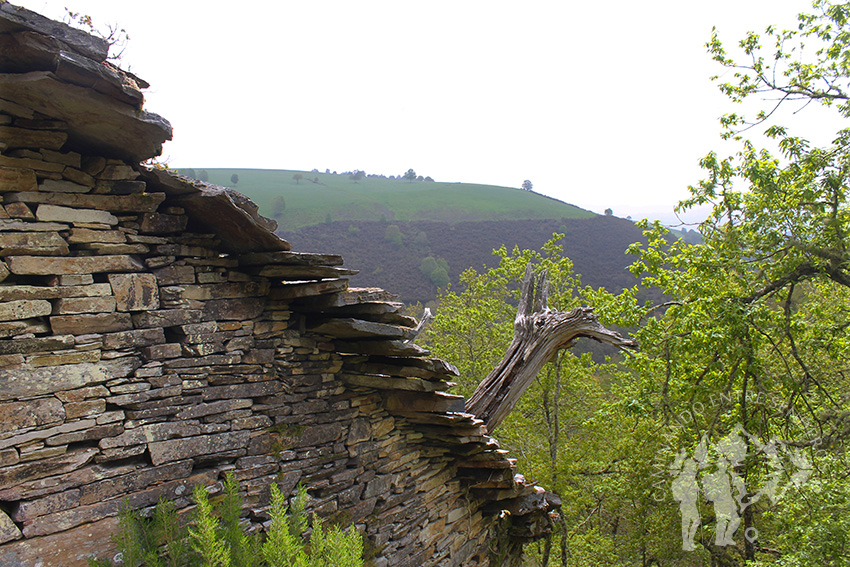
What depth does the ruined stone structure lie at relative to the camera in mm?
2924

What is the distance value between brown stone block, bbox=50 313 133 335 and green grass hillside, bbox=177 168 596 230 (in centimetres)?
4656

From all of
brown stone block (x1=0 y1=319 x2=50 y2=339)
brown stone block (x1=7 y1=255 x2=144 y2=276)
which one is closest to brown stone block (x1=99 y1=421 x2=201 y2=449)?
brown stone block (x1=0 y1=319 x2=50 y2=339)

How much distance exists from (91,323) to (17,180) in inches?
38.3

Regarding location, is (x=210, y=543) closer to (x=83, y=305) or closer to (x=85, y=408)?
(x=85, y=408)

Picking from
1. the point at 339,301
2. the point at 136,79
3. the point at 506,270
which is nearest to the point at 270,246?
the point at 339,301

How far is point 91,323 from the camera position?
10.6ft

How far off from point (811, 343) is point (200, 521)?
9431 millimetres

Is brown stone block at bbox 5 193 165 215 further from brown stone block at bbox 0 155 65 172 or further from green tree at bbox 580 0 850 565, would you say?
green tree at bbox 580 0 850 565

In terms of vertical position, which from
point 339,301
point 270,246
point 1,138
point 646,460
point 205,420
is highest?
point 1,138

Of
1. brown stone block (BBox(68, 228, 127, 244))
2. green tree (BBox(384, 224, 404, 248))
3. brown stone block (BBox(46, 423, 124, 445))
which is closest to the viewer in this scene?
brown stone block (BBox(46, 423, 124, 445))

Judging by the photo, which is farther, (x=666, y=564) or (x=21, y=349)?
(x=666, y=564)

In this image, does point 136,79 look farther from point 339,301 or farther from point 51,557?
point 51,557

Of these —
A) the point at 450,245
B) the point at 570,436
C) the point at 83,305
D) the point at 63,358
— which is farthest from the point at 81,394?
the point at 450,245

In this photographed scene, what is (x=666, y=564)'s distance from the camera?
11.9 metres
